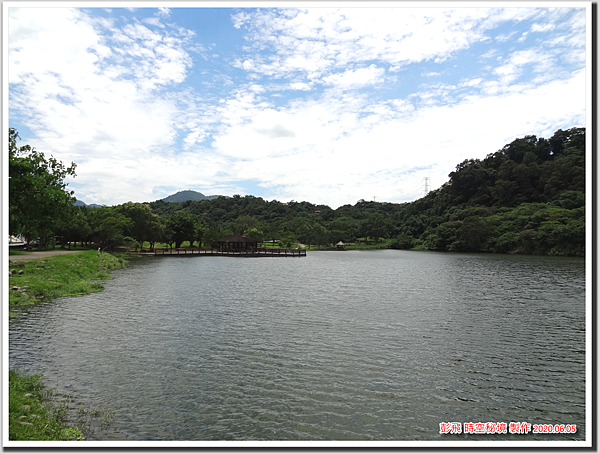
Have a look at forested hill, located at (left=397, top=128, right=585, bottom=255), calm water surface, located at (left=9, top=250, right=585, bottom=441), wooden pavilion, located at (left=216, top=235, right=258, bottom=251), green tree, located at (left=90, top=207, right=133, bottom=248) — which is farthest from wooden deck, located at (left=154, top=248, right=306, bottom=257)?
calm water surface, located at (left=9, top=250, right=585, bottom=441)

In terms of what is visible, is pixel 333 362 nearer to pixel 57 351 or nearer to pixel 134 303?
pixel 57 351

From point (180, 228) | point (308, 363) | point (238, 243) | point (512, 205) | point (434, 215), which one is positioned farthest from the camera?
point (434, 215)

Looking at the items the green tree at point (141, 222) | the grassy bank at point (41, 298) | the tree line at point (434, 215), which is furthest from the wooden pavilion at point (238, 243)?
the grassy bank at point (41, 298)

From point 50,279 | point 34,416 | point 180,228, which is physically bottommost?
point 34,416

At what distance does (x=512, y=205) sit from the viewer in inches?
3659

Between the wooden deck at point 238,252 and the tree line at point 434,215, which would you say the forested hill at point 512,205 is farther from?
the wooden deck at point 238,252

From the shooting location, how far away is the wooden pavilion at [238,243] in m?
67.9

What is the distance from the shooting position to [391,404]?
26.5ft

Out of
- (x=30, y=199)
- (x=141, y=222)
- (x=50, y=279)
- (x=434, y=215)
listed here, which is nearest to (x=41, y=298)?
(x=50, y=279)

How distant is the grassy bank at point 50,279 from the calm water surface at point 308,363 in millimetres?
1651

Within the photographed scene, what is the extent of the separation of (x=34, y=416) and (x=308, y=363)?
21.6 ft

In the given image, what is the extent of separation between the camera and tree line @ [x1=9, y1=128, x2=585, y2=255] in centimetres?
984

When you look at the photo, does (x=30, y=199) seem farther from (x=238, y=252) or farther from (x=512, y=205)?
(x=512, y=205)

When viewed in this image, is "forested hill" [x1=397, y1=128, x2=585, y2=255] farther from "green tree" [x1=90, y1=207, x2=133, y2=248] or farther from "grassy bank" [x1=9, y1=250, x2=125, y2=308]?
"green tree" [x1=90, y1=207, x2=133, y2=248]
